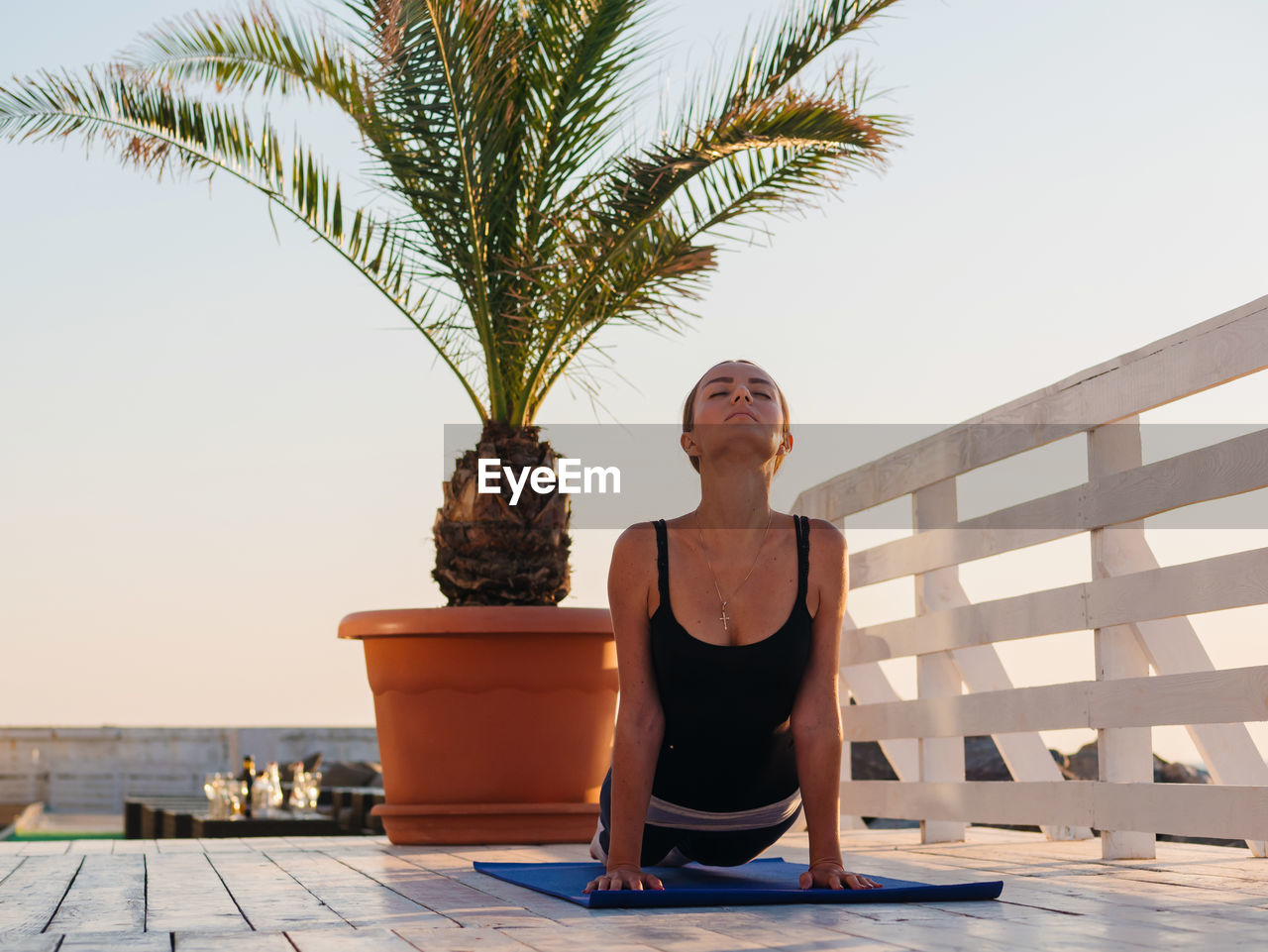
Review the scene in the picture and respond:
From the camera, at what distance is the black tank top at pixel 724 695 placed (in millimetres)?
2686

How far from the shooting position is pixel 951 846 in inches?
168

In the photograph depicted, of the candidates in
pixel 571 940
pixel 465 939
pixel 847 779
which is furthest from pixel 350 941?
pixel 847 779

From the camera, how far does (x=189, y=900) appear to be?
2.60 m

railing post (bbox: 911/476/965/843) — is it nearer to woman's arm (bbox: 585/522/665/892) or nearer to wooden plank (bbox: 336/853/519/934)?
wooden plank (bbox: 336/853/519/934)

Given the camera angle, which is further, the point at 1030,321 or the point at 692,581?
the point at 1030,321

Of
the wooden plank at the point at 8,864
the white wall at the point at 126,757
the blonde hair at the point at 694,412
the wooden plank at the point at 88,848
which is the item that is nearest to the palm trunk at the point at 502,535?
the wooden plank at the point at 88,848

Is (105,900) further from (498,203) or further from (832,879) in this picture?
(498,203)

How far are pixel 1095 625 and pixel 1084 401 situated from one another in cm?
63

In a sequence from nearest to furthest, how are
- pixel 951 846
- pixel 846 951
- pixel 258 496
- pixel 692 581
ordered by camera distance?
pixel 846 951, pixel 692 581, pixel 951 846, pixel 258 496

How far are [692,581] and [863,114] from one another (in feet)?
9.43

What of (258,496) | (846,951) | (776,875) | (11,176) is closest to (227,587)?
(258,496)

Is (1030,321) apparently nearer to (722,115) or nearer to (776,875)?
(722,115)

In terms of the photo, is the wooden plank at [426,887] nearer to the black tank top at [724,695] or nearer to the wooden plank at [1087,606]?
the black tank top at [724,695]

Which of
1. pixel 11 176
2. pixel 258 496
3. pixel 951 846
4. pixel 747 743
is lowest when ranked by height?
pixel 951 846
